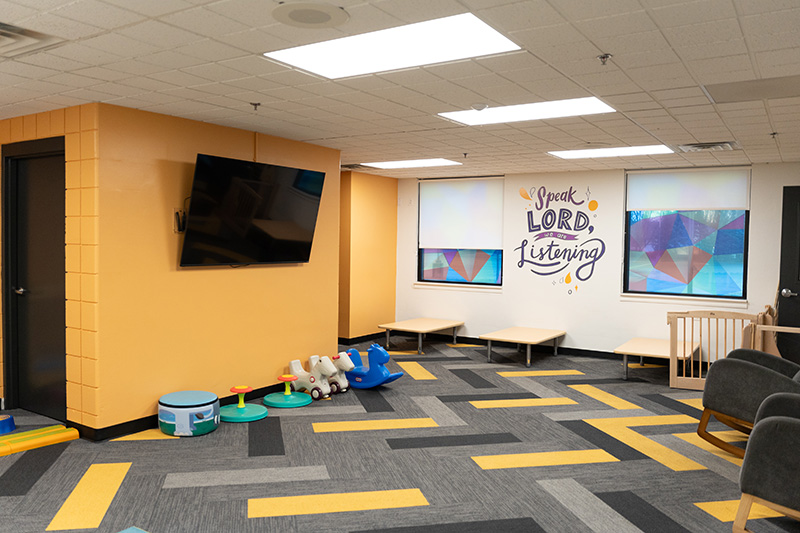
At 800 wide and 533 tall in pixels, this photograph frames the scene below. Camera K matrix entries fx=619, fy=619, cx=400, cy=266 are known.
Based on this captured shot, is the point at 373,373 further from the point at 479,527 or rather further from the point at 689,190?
the point at 689,190

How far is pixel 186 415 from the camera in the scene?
4602 millimetres

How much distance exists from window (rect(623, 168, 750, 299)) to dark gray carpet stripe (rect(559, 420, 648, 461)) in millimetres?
3438

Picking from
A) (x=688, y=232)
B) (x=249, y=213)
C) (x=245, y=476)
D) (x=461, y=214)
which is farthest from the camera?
(x=461, y=214)

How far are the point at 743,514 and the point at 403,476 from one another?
6.21ft

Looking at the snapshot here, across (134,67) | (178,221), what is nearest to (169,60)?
(134,67)

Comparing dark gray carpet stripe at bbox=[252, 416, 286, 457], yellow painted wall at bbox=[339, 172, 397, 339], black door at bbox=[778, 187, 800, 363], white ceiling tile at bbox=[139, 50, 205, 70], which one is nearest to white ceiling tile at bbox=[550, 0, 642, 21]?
white ceiling tile at bbox=[139, 50, 205, 70]

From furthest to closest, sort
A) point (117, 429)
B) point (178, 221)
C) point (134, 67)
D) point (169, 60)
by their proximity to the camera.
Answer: point (178, 221), point (117, 429), point (134, 67), point (169, 60)

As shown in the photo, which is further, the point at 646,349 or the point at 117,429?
the point at 646,349

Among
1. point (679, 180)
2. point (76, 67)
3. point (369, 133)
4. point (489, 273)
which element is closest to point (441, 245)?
point (489, 273)

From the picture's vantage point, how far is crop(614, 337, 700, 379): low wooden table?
6634 millimetres

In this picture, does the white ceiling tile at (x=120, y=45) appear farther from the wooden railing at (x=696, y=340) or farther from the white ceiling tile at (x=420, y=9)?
the wooden railing at (x=696, y=340)

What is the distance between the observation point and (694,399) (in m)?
5.96

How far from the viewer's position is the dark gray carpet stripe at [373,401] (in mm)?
5508

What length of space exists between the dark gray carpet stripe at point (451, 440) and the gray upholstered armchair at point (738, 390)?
1402 mm
